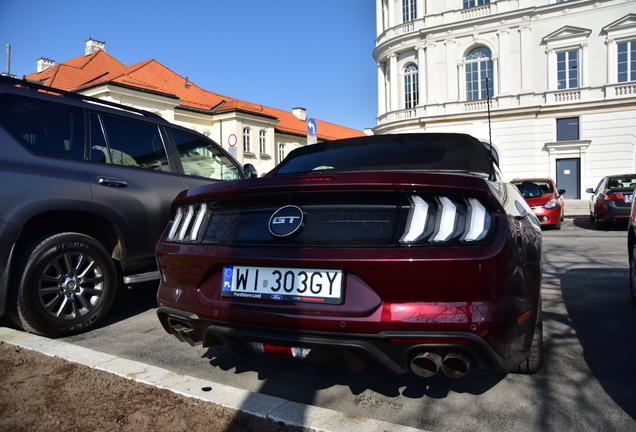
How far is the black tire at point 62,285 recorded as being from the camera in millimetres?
3496

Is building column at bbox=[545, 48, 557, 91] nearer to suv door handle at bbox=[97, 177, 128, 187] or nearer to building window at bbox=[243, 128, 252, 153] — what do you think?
building window at bbox=[243, 128, 252, 153]

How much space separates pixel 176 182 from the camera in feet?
15.6

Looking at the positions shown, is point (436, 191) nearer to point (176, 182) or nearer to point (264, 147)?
point (176, 182)

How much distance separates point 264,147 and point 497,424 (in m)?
42.5

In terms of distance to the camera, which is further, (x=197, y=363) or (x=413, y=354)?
(x=197, y=363)

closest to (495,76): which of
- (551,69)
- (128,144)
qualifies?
(551,69)

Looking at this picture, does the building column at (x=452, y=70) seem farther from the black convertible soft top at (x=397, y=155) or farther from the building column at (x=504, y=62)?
the black convertible soft top at (x=397, y=155)

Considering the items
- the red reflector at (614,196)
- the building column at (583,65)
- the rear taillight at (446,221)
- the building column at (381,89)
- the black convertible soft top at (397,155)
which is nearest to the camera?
the rear taillight at (446,221)

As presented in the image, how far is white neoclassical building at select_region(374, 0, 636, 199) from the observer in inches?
1124

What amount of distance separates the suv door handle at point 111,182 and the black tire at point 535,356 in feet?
11.1

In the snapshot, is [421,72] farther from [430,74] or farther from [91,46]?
[91,46]

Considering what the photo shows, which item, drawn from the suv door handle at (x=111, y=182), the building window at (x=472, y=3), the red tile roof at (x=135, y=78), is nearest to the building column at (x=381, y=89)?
the building window at (x=472, y=3)

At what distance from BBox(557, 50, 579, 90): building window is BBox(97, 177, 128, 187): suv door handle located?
104ft

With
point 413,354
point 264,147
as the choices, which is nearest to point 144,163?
point 413,354
